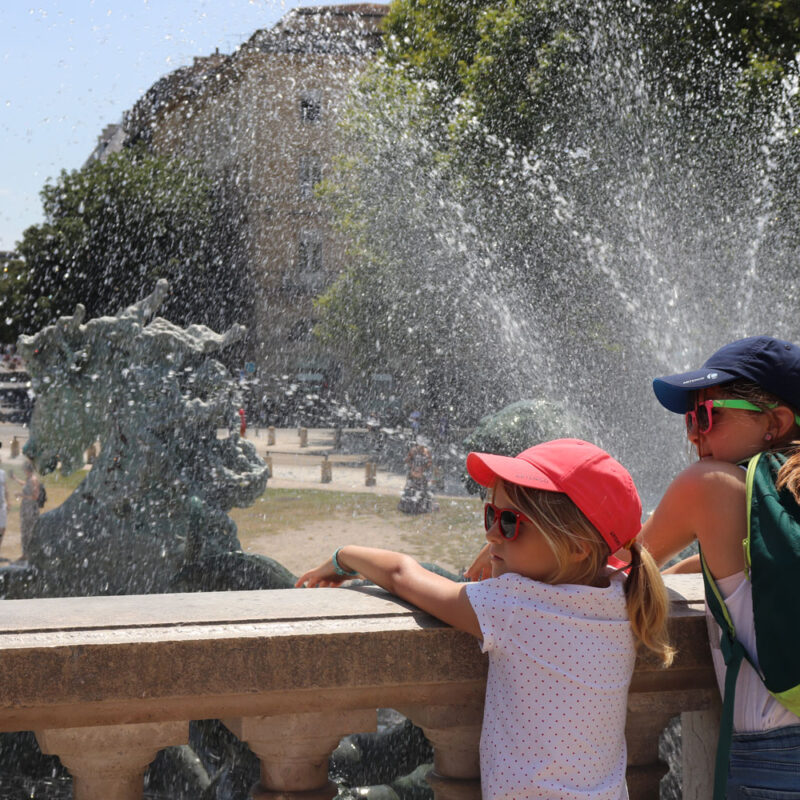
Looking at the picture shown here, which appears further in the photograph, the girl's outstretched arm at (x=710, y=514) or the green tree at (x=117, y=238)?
the green tree at (x=117, y=238)

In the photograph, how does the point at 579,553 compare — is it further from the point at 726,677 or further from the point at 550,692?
the point at 726,677

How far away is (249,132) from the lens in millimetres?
30672

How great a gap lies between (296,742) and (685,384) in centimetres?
103

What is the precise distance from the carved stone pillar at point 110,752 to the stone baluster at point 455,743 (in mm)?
483

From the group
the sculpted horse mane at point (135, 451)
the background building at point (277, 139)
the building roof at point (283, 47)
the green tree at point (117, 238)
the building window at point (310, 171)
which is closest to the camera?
the sculpted horse mane at point (135, 451)

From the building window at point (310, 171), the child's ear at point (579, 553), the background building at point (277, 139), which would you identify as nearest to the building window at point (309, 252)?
the background building at point (277, 139)

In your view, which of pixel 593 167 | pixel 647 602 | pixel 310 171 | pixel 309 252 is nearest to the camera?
pixel 647 602

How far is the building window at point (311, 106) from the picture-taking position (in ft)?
88.8

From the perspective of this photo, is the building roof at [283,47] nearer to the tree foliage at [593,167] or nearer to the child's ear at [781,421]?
the tree foliage at [593,167]

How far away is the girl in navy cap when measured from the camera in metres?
1.79

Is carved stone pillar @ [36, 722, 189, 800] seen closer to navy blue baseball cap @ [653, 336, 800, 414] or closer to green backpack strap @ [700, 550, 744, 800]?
green backpack strap @ [700, 550, 744, 800]

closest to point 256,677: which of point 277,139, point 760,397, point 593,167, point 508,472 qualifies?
point 508,472

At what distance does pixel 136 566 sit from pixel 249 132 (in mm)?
27462

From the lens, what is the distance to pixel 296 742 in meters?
1.94
